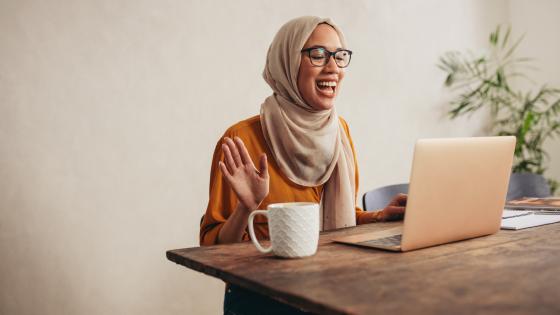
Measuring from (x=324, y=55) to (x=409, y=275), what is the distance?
0.96 m

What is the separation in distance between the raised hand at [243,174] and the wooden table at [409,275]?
0.13 metres

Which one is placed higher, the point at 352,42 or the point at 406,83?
the point at 352,42

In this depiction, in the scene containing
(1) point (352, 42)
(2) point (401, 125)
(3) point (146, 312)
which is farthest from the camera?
(2) point (401, 125)

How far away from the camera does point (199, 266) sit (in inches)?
34.5

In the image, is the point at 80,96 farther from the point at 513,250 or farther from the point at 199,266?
the point at 513,250

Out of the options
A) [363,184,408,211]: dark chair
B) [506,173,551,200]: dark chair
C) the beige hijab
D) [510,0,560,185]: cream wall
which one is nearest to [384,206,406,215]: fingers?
the beige hijab

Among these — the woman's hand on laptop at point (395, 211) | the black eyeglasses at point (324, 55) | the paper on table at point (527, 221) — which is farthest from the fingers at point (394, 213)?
the black eyeglasses at point (324, 55)

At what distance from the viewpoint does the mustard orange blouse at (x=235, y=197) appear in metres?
1.31

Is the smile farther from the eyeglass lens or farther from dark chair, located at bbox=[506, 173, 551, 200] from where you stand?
dark chair, located at bbox=[506, 173, 551, 200]

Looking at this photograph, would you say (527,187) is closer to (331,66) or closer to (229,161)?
(331,66)

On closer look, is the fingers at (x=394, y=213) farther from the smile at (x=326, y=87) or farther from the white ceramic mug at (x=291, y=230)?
the white ceramic mug at (x=291, y=230)

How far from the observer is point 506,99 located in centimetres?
382

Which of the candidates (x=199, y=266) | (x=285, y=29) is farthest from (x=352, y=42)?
(x=199, y=266)

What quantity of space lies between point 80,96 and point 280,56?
956 millimetres
